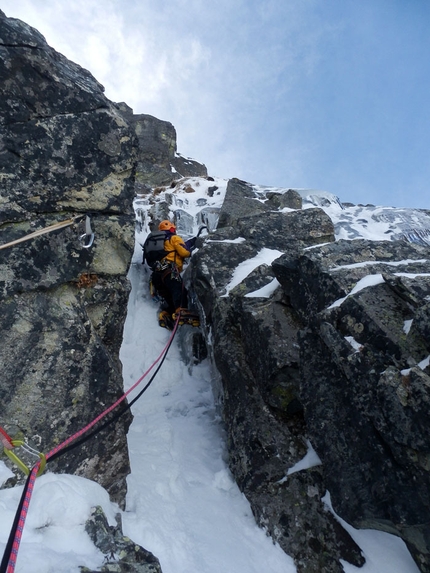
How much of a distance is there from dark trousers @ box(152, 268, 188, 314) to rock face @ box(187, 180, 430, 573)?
233 centimetres

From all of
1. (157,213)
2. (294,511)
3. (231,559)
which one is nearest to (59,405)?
(231,559)

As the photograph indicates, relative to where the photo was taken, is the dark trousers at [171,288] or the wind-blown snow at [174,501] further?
the dark trousers at [171,288]

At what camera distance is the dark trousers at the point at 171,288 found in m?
8.95

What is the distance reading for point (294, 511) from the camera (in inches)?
175

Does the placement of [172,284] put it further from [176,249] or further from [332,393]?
[332,393]

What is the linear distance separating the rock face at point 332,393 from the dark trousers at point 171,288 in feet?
7.66

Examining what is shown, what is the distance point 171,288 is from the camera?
9.04 meters

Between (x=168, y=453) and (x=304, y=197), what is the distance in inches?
749

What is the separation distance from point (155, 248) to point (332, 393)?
6.38 m

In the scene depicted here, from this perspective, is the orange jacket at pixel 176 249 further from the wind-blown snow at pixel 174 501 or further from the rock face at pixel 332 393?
the rock face at pixel 332 393

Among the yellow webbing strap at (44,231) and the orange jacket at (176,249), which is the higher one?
the orange jacket at (176,249)

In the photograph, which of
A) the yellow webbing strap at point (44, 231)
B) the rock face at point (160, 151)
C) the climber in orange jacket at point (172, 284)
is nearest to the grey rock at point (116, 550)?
the yellow webbing strap at point (44, 231)

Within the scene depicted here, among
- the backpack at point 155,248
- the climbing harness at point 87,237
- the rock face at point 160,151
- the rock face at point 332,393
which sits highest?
the rock face at point 160,151

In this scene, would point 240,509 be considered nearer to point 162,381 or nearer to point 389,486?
point 389,486
